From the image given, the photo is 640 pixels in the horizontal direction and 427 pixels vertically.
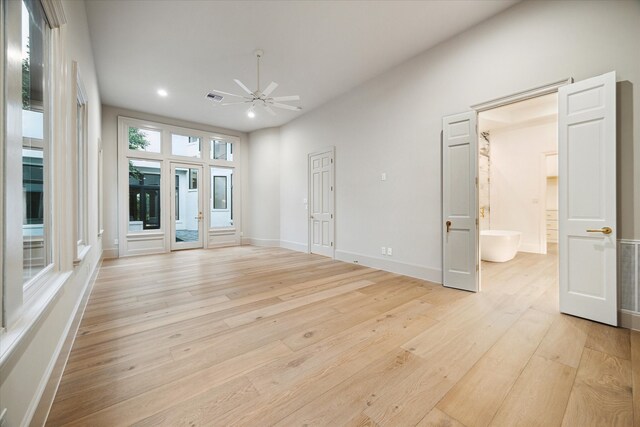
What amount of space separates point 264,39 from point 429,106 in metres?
2.54

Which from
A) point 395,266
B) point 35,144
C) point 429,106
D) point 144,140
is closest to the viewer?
point 35,144

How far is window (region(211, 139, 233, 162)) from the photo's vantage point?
760cm

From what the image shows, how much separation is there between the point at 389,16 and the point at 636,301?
385 centimetres

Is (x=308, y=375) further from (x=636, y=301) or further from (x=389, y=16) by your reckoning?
(x=389, y=16)

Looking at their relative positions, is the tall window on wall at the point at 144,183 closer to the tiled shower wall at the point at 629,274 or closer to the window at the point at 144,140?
the window at the point at 144,140

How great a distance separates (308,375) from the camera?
1771 millimetres

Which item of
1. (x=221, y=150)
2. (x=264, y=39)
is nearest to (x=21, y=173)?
(x=264, y=39)

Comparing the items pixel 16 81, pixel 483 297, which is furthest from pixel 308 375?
pixel 483 297

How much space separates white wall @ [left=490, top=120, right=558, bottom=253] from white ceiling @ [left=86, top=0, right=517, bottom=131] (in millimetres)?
4465

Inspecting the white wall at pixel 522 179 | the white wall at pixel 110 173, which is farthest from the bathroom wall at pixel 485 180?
the white wall at pixel 110 173

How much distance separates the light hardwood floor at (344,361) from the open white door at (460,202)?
29cm

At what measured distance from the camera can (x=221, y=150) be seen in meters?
7.72

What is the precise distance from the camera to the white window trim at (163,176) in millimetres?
6215

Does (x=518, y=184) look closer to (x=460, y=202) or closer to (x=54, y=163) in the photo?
(x=460, y=202)
